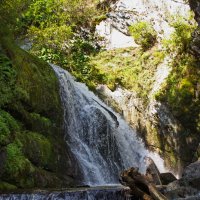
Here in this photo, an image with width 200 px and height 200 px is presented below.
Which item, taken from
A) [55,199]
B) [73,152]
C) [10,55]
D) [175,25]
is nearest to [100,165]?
[73,152]

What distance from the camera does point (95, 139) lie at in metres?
15.9

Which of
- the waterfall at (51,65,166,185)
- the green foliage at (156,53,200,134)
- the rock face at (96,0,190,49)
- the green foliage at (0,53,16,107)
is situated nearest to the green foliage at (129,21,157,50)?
the rock face at (96,0,190,49)

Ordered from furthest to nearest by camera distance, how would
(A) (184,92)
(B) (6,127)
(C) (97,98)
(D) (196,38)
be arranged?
(C) (97,98), (A) (184,92), (D) (196,38), (B) (6,127)

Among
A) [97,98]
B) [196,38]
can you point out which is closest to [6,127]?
[97,98]

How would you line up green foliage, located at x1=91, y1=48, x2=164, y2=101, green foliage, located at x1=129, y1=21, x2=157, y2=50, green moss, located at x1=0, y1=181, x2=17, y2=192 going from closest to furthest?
green moss, located at x1=0, y1=181, x2=17, y2=192 < green foliage, located at x1=91, y1=48, x2=164, y2=101 < green foliage, located at x1=129, y1=21, x2=157, y2=50

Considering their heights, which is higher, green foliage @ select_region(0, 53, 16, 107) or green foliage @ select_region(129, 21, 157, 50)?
green foliage @ select_region(129, 21, 157, 50)

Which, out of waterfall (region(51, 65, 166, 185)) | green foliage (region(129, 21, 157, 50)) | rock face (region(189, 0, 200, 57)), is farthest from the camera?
green foliage (region(129, 21, 157, 50))

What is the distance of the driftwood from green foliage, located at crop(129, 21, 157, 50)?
1468cm

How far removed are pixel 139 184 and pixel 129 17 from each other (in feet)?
59.6

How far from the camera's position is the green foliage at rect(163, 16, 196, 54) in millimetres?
19641

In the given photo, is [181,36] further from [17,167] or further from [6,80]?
[17,167]

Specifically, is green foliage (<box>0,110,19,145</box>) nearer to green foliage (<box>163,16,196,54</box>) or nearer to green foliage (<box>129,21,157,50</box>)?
green foliage (<box>163,16,196,54</box>)

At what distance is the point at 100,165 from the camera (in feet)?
49.2

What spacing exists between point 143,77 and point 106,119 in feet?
16.5
